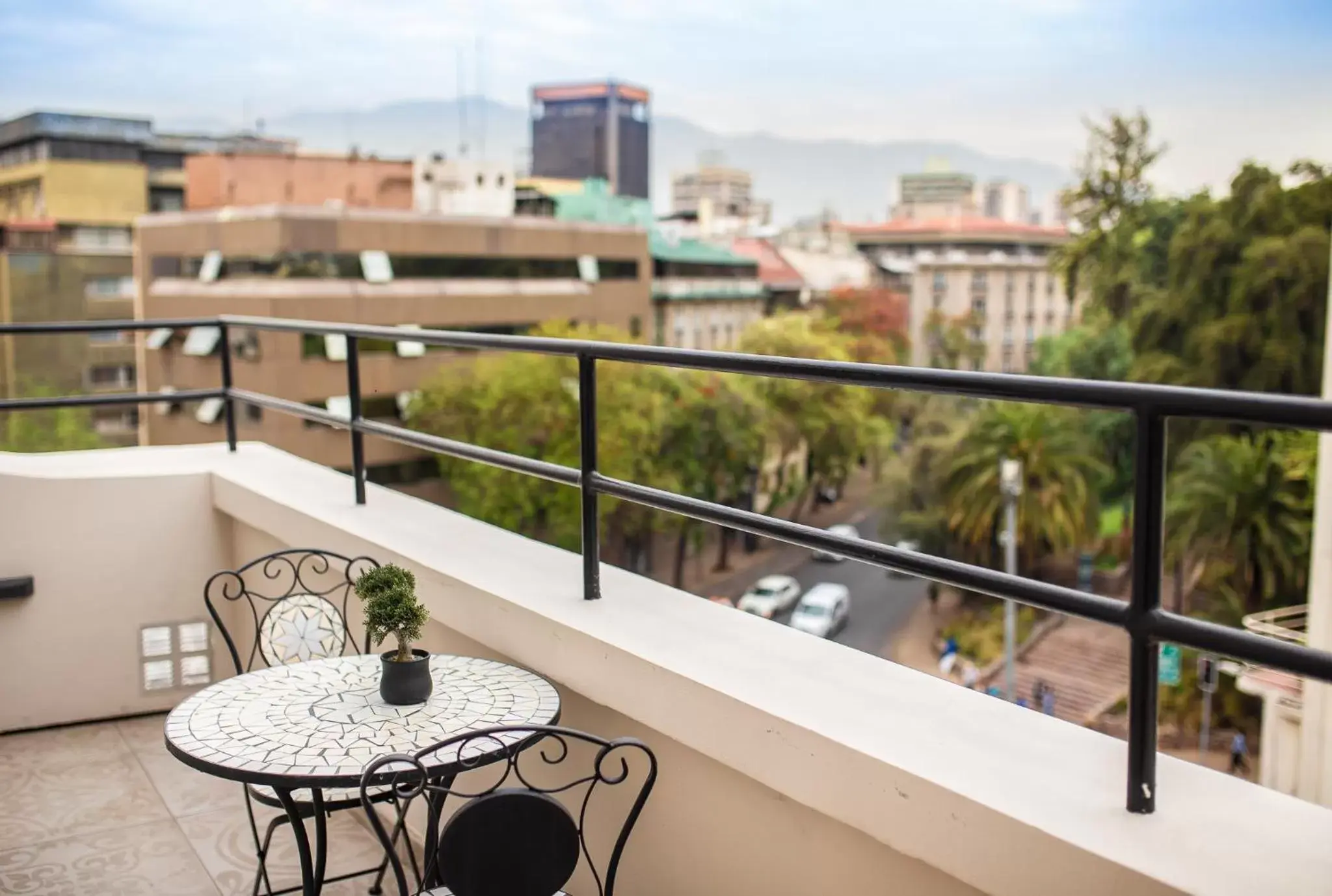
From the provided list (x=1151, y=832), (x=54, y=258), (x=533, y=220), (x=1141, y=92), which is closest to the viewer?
(x=1151, y=832)

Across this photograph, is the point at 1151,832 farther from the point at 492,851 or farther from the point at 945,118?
the point at 945,118

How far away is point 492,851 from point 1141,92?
10892 cm

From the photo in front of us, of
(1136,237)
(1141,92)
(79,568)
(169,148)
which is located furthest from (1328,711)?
(1141,92)

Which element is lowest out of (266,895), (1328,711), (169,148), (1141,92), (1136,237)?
(1328,711)

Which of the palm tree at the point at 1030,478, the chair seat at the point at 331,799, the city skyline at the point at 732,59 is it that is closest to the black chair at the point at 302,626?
the chair seat at the point at 331,799

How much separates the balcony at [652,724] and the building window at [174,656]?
0.02 meters

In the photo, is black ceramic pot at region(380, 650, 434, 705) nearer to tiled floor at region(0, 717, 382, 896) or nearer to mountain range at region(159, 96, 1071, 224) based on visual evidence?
tiled floor at region(0, 717, 382, 896)

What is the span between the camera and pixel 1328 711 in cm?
1289

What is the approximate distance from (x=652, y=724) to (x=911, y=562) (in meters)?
0.59

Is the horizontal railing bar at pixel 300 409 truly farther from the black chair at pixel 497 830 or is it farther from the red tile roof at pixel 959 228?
the red tile roof at pixel 959 228

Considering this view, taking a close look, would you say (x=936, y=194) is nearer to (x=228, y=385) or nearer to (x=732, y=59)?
(x=732, y=59)

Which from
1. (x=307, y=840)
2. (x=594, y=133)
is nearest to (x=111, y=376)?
(x=594, y=133)

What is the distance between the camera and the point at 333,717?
1926mm

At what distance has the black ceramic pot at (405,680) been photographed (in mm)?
1940
